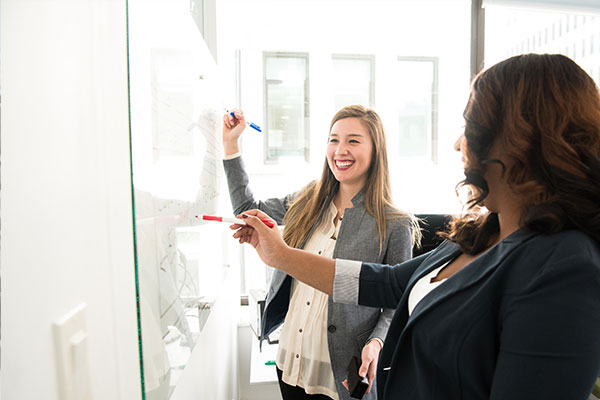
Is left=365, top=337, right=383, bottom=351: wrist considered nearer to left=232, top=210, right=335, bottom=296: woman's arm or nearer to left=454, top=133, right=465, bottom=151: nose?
left=232, top=210, right=335, bottom=296: woman's arm

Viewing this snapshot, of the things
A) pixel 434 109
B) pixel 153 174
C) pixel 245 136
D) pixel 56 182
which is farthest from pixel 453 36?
pixel 56 182

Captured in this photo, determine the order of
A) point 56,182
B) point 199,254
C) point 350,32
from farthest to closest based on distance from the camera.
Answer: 1. point 350,32
2. point 199,254
3. point 56,182

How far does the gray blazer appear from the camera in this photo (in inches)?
47.6

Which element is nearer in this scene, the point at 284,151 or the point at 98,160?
the point at 98,160

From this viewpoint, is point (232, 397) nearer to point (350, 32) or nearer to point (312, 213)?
point (312, 213)

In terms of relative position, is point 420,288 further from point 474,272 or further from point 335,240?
point 335,240

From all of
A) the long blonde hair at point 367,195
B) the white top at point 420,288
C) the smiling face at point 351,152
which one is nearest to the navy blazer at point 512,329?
the white top at point 420,288

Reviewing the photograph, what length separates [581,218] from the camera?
555 mm

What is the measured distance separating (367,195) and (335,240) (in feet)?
0.68

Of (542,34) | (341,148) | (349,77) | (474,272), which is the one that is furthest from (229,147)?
(542,34)

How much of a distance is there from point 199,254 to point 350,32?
6.66 ft

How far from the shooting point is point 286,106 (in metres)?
2.45

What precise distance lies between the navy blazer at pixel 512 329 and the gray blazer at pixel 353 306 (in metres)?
0.45

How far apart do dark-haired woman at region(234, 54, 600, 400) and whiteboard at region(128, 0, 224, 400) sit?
0.45 meters
